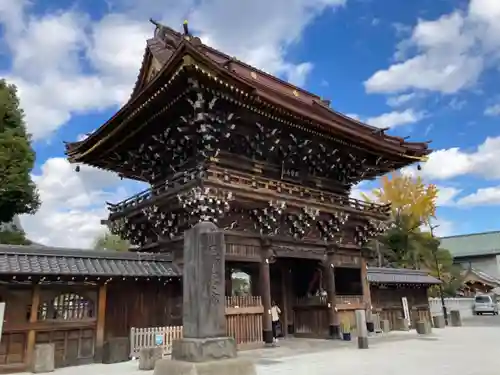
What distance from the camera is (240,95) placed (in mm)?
14914

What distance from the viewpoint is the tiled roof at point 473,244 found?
69.9m

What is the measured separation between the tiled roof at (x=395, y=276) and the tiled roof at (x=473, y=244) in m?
48.0

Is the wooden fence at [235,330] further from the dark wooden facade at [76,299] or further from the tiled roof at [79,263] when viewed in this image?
the tiled roof at [79,263]

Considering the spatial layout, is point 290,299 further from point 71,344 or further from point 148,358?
point 71,344

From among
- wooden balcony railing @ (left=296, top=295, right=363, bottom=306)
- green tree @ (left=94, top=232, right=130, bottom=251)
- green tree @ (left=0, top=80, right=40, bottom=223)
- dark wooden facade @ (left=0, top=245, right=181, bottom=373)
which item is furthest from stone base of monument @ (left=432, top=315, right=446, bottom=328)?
green tree @ (left=94, top=232, right=130, bottom=251)

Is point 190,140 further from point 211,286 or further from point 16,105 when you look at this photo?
point 16,105

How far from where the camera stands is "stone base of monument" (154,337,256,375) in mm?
7211

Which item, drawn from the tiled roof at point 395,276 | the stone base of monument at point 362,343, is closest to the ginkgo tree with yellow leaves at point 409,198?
the tiled roof at point 395,276

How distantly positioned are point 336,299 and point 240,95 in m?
11.3

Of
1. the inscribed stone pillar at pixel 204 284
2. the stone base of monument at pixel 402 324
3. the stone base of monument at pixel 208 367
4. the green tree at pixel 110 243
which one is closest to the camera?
the stone base of monument at pixel 208 367

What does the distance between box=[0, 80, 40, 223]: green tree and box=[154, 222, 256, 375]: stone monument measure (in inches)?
759

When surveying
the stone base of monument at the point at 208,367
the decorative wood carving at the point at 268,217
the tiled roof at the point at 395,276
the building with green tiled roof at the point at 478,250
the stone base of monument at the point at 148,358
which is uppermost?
the building with green tiled roof at the point at 478,250

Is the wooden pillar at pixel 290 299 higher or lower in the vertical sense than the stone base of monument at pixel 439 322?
higher

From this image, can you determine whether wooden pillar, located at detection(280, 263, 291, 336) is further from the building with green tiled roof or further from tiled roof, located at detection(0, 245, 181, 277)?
the building with green tiled roof
